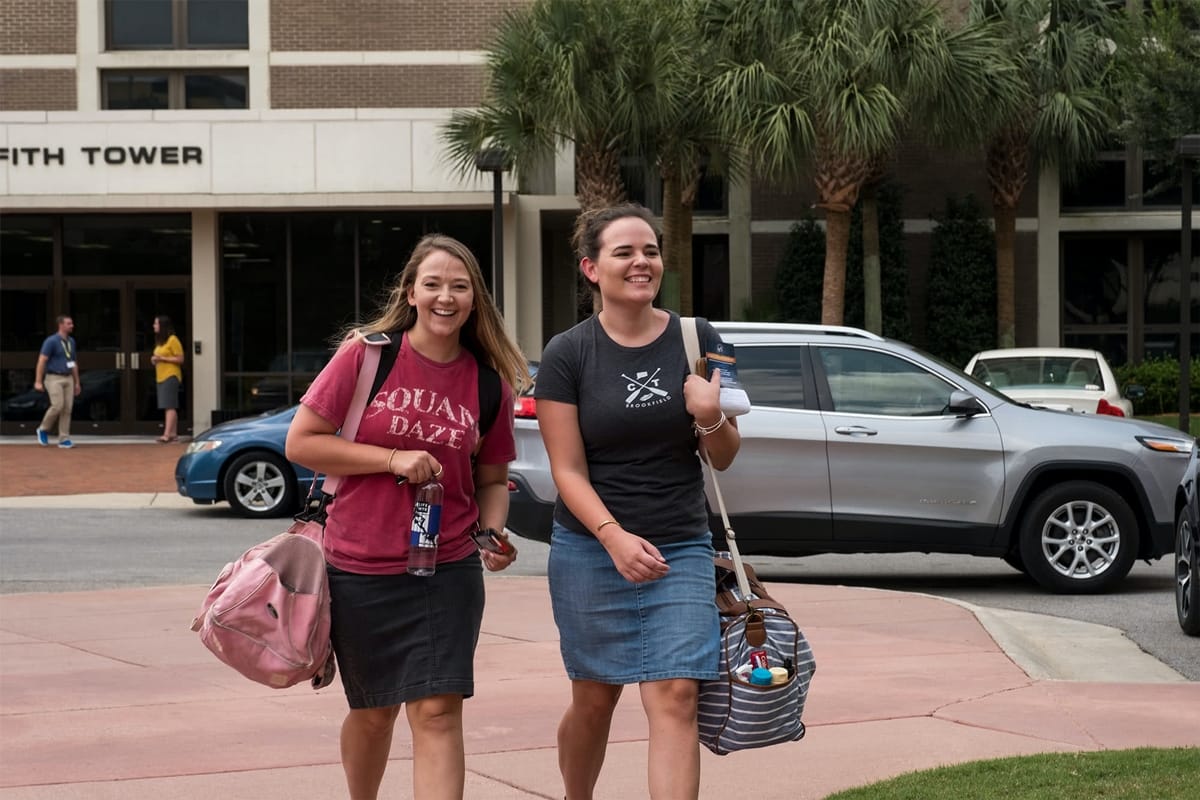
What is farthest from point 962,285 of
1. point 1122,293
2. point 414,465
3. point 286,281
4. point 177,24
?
point 414,465

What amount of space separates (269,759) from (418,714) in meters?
1.83

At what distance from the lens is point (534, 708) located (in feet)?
22.7

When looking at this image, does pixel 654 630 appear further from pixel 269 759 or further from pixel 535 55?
pixel 535 55

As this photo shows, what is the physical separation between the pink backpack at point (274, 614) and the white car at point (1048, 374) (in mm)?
13418

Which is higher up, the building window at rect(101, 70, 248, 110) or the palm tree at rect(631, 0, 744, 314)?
the building window at rect(101, 70, 248, 110)

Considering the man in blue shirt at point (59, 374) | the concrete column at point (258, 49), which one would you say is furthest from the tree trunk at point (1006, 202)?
the man in blue shirt at point (59, 374)

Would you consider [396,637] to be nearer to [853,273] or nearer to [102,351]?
[102,351]

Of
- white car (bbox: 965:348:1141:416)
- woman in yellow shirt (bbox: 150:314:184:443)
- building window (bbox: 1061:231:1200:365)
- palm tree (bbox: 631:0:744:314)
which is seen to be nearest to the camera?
white car (bbox: 965:348:1141:416)

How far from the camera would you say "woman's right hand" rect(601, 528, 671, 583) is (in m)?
4.24

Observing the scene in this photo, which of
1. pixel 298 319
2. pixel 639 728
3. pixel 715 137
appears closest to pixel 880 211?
pixel 715 137

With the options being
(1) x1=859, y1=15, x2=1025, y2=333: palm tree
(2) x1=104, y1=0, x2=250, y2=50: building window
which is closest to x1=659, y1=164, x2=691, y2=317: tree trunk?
(1) x1=859, y1=15, x2=1025, y2=333: palm tree

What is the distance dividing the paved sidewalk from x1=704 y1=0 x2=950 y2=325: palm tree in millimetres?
12902

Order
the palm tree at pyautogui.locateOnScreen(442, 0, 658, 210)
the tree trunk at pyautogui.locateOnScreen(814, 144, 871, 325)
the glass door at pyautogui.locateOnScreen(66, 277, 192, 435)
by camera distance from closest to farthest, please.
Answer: the palm tree at pyautogui.locateOnScreen(442, 0, 658, 210), the tree trunk at pyautogui.locateOnScreen(814, 144, 871, 325), the glass door at pyautogui.locateOnScreen(66, 277, 192, 435)

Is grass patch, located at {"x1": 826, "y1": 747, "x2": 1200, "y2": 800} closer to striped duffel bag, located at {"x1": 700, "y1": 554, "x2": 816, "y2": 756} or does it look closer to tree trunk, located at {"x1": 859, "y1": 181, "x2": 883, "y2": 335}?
striped duffel bag, located at {"x1": 700, "y1": 554, "x2": 816, "y2": 756}
